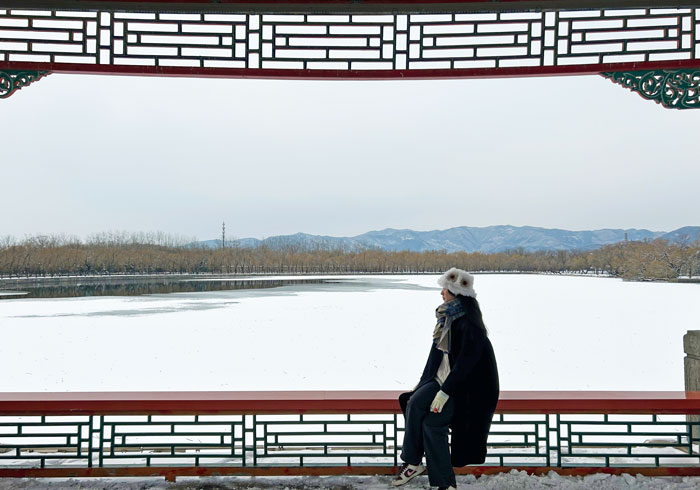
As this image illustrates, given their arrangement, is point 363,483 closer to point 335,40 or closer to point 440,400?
point 440,400

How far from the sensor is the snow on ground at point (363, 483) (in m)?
2.70

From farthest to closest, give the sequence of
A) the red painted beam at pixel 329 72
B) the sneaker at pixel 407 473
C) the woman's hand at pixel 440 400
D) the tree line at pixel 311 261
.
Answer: the tree line at pixel 311 261
the red painted beam at pixel 329 72
the sneaker at pixel 407 473
the woman's hand at pixel 440 400

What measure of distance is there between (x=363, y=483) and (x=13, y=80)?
3.05 metres

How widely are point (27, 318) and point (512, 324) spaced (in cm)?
1068

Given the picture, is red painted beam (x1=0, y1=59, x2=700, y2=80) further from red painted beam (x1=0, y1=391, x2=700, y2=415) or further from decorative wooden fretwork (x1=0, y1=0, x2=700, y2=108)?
red painted beam (x1=0, y1=391, x2=700, y2=415)

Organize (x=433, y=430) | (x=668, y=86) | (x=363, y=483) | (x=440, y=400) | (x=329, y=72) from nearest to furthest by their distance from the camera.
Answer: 1. (x=440, y=400)
2. (x=433, y=430)
3. (x=363, y=483)
4. (x=668, y=86)
5. (x=329, y=72)

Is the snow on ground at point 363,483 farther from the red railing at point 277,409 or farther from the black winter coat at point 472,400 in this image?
the black winter coat at point 472,400

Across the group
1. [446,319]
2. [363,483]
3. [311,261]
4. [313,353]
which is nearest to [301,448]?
[363,483]

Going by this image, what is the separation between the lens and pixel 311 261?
174 feet

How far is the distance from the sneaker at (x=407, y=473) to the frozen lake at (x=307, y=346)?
11.0 feet

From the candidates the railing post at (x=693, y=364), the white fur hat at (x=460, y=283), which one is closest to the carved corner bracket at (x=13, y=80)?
the white fur hat at (x=460, y=283)

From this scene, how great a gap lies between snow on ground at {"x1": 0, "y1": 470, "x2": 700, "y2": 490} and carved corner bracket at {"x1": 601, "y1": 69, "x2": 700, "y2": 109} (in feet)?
6.93

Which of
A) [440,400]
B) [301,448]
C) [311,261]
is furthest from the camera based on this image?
[311,261]

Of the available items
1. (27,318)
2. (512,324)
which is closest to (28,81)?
(512,324)
